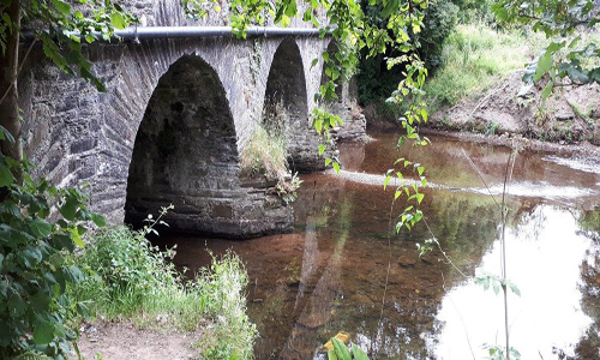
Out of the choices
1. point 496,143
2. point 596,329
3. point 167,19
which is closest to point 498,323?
point 596,329

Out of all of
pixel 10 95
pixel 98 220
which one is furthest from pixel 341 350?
pixel 10 95

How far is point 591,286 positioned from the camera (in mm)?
8711

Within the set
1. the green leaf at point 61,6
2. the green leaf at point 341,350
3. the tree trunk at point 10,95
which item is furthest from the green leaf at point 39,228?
the green leaf at point 341,350

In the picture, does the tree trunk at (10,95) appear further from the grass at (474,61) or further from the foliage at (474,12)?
the foliage at (474,12)

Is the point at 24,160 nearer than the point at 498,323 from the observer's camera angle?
Yes

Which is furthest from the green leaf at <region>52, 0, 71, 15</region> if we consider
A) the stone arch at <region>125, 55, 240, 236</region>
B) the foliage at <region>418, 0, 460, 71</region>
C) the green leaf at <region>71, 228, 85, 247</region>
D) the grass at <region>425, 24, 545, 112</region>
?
the grass at <region>425, 24, 545, 112</region>

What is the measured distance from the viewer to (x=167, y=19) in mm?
6305

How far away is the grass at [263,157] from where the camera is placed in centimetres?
920

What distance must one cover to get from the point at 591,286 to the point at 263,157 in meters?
5.06

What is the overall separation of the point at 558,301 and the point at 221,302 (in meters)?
4.79

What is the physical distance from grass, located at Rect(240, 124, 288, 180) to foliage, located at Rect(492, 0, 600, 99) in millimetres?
6464

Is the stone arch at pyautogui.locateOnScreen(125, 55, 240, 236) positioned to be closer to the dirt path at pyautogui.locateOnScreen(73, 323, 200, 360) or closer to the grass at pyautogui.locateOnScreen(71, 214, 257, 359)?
the grass at pyautogui.locateOnScreen(71, 214, 257, 359)

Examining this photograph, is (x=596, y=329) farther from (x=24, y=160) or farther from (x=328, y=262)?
(x=24, y=160)

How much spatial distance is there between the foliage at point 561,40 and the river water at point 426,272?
1481 mm
